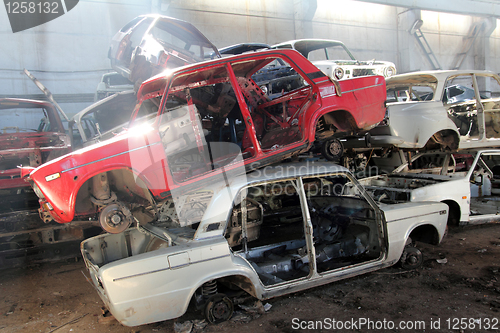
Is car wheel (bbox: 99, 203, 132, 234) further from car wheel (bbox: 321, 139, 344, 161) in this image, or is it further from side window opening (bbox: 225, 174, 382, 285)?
car wheel (bbox: 321, 139, 344, 161)

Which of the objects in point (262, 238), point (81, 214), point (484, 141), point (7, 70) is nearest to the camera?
point (81, 214)

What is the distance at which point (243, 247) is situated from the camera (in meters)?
3.44

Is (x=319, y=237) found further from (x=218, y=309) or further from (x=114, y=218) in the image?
(x=114, y=218)

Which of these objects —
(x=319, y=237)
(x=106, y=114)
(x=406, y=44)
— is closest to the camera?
(x=319, y=237)

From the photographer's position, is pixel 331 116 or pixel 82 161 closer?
pixel 82 161

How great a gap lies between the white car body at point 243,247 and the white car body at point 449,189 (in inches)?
24.1

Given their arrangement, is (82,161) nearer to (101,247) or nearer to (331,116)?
(101,247)

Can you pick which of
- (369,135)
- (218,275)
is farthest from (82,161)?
(369,135)

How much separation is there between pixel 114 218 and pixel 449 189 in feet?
13.8

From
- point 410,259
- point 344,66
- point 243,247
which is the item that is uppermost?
point 344,66

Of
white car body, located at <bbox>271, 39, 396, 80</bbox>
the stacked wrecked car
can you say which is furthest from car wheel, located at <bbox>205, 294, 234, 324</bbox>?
white car body, located at <bbox>271, 39, 396, 80</bbox>

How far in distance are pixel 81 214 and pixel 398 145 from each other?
4734mm

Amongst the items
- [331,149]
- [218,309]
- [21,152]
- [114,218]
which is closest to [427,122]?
[331,149]

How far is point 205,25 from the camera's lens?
13.0 metres
